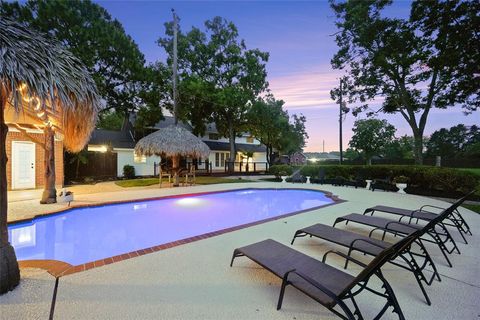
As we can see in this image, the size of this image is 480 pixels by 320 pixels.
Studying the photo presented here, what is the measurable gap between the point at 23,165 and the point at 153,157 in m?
9.52

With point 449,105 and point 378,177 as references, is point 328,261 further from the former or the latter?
point 449,105

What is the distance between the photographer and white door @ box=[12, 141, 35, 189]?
1033cm

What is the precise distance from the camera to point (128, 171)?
682 inches

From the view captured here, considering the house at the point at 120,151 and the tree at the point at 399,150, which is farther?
Answer: the tree at the point at 399,150

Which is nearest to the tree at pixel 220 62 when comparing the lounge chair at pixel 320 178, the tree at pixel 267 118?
the tree at pixel 267 118

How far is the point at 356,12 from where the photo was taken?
13.6 meters

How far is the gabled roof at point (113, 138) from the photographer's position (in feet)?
60.4

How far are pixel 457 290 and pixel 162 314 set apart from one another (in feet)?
11.3

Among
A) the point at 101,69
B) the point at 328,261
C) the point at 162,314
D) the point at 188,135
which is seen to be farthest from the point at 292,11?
the point at 101,69

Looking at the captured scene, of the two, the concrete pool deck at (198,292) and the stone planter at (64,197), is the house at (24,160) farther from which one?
the concrete pool deck at (198,292)

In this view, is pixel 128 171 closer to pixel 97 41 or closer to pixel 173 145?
pixel 173 145

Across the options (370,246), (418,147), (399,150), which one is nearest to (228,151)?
(418,147)

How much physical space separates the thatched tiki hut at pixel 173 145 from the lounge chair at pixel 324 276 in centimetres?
1087

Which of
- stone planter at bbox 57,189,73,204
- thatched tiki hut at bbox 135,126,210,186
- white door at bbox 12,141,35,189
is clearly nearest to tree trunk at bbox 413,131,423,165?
thatched tiki hut at bbox 135,126,210,186
